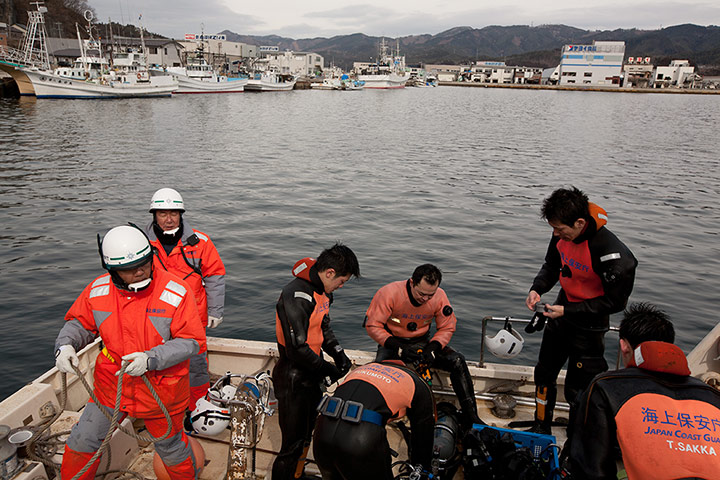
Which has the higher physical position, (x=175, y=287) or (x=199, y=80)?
(x=199, y=80)

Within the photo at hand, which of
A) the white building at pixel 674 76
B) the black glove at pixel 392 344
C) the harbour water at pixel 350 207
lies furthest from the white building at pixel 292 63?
the black glove at pixel 392 344

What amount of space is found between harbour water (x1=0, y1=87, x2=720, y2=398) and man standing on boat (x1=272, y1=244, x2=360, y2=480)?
510 cm

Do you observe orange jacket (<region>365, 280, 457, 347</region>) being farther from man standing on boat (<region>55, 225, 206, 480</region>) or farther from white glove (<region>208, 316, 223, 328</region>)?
man standing on boat (<region>55, 225, 206, 480</region>)

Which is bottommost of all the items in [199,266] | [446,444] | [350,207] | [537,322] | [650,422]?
[350,207]

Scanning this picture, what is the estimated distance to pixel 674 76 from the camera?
131125 mm

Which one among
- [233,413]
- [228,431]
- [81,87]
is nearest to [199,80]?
[81,87]

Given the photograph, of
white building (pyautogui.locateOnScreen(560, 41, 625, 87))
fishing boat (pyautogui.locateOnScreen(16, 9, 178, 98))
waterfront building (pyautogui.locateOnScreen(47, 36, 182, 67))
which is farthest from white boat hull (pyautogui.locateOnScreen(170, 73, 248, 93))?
white building (pyautogui.locateOnScreen(560, 41, 625, 87))

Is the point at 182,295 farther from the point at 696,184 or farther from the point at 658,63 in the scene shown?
the point at 658,63

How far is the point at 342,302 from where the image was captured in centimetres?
1055

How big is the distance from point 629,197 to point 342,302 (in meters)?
14.6

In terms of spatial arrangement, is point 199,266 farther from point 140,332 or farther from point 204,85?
point 204,85

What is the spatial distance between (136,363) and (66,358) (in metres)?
0.60

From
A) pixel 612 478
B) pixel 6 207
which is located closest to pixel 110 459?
pixel 612 478

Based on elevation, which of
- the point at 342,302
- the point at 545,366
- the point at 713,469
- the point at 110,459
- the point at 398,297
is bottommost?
the point at 342,302
